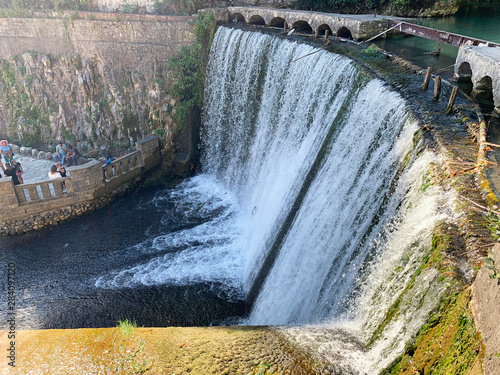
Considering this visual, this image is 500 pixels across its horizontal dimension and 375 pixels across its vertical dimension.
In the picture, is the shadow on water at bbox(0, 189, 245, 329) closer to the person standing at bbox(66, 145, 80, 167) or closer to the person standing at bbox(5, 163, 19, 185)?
the person standing at bbox(5, 163, 19, 185)

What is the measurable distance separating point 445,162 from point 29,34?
1909 centimetres

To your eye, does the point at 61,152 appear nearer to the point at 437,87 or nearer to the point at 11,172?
the point at 11,172

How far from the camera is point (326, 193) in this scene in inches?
306

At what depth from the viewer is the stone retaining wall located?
39.5ft

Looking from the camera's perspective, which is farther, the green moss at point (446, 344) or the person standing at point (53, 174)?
the person standing at point (53, 174)

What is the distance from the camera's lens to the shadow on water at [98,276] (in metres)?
8.80

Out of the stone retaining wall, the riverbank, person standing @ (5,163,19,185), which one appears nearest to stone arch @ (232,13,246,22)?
the stone retaining wall

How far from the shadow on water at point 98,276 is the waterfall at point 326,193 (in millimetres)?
1458

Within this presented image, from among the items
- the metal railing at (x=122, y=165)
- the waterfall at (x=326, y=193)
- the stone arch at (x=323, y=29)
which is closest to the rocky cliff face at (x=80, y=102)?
→ the metal railing at (x=122, y=165)

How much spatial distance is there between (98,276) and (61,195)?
13.1 feet

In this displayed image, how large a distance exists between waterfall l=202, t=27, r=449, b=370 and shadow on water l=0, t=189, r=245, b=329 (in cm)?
146

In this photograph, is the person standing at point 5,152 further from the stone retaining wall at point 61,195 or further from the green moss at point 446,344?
the green moss at point 446,344

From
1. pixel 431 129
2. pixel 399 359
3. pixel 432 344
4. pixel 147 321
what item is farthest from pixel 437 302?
pixel 147 321

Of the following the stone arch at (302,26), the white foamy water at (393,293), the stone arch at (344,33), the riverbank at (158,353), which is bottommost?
the riverbank at (158,353)
